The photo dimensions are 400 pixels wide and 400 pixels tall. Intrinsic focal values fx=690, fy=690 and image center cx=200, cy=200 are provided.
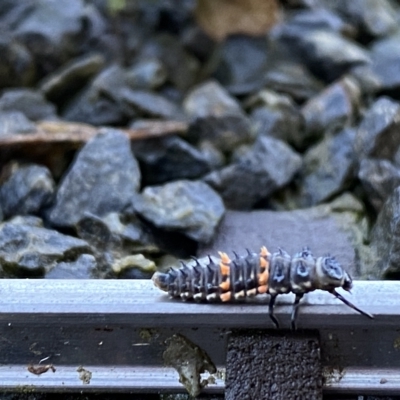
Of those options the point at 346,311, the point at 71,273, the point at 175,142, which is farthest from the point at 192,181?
the point at 346,311

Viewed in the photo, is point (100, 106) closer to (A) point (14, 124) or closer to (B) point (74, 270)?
(A) point (14, 124)

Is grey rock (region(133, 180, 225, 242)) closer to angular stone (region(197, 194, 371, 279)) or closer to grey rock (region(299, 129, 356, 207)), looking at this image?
angular stone (region(197, 194, 371, 279))

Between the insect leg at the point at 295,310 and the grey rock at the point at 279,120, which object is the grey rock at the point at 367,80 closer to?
the grey rock at the point at 279,120

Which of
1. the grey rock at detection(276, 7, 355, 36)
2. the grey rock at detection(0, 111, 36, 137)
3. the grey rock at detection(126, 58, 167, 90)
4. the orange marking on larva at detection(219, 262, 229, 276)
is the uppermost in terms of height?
the grey rock at detection(276, 7, 355, 36)

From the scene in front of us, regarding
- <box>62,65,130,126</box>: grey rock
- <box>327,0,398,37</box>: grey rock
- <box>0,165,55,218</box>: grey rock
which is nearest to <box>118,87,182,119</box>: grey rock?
<box>62,65,130,126</box>: grey rock

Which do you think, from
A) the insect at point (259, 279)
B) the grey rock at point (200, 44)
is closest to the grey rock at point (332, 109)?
the grey rock at point (200, 44)

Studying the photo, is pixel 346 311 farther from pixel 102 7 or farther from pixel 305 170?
pixel 102 7
